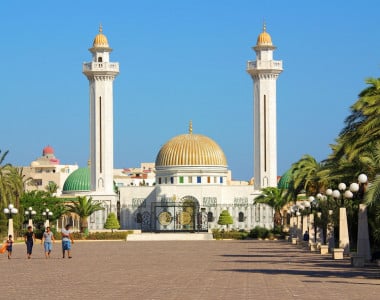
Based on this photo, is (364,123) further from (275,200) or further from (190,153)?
(190,153)

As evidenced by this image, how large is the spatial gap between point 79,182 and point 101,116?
19726 millimetres

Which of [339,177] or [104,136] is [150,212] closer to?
[104,136]

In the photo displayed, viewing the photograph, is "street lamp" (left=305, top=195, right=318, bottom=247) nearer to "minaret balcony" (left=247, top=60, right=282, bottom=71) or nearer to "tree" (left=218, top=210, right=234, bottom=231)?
"tree" (left=218, top=210, right=234, bottom=231)

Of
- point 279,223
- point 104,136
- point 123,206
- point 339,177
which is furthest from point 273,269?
point 123,206

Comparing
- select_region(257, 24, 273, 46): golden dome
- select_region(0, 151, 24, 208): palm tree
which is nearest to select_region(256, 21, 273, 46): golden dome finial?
select_region(257, 24, 273, 46): golden dome

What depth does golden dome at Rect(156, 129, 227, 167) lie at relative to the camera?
303ft

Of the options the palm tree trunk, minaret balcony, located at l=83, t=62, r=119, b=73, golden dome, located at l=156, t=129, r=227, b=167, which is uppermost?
minaret balcony, located at l=83, t=62, r=119, b=73

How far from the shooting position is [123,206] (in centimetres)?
9125

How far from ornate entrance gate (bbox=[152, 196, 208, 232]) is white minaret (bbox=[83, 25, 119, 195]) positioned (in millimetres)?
4880

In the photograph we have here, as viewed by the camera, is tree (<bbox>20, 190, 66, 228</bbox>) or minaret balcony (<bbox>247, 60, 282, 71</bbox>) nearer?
tree (<bbox>20, 190, 66, 228</bbox>)

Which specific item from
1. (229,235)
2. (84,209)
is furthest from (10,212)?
(84,209)

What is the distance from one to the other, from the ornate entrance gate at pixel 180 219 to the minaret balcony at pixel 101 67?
11.7 m

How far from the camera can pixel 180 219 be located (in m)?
84.4

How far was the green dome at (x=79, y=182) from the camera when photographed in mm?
102625
